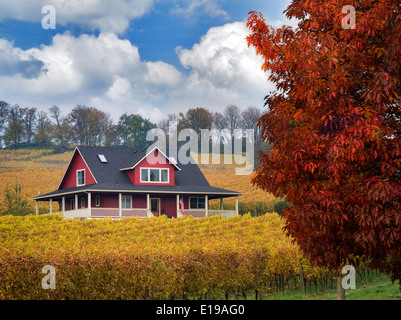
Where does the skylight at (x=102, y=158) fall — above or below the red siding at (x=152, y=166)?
above

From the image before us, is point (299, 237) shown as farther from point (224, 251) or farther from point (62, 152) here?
point (62, 152)

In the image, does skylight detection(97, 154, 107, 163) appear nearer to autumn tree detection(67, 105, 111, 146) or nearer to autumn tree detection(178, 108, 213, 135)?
autumn tree detection(178, 108, 213, 135)

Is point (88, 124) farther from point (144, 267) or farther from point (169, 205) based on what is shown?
point (144, 267)

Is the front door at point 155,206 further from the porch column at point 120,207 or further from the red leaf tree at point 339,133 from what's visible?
the red leaf tree at point 339,133

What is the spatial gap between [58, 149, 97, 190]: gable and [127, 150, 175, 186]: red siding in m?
3.26

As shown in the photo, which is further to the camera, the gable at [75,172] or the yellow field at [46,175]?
the yellow field at [46,175]

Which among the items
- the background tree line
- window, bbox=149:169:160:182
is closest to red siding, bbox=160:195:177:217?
window, bbox=149:169:160:182

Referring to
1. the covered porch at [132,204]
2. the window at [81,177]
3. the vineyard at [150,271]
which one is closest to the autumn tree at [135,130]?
the covered porch at [132,204]

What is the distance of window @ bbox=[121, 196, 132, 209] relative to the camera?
39.0m

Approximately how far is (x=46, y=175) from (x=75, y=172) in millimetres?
→ 25585

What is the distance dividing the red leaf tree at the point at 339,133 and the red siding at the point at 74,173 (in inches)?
1268

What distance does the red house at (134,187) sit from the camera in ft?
125
